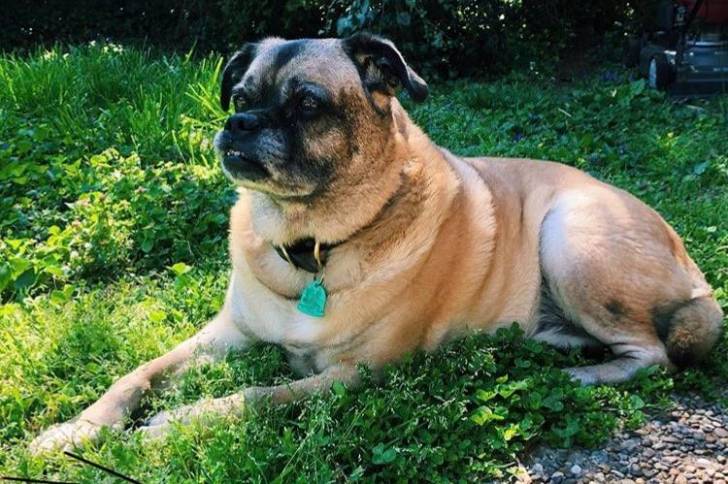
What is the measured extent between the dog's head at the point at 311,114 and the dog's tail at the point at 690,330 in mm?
1375

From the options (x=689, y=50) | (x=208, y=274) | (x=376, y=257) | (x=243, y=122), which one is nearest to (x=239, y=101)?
(x=243, y=122)

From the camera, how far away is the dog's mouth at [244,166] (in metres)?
2.77

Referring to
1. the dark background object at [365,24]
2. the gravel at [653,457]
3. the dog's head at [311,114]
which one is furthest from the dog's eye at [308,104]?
the dark background object at [365,24]

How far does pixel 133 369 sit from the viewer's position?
10.5 ft

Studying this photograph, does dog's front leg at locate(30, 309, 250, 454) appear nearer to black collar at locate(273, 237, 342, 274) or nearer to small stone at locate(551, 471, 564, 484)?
black collar at locate(273, 237, 342, 274)

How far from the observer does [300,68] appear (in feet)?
9.42

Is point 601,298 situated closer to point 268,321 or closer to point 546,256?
point 546,256

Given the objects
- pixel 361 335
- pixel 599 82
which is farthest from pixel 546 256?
pixel 599 82

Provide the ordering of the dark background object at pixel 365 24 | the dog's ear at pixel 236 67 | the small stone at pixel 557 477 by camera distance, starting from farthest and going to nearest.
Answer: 1. the dark background object at pixel 365 24
2. the dog's ear at pixel 236 67
3. the small stone at pixel 557 477

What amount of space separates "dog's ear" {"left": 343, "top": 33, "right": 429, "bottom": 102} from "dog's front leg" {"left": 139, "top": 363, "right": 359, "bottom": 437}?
1.11 meters

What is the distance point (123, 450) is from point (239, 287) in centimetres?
92

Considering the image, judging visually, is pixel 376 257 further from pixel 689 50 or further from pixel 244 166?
pixel 689 50

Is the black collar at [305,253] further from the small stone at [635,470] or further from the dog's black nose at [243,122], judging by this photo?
the small stone at [635,470]

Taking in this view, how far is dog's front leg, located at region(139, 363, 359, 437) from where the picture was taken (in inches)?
107
